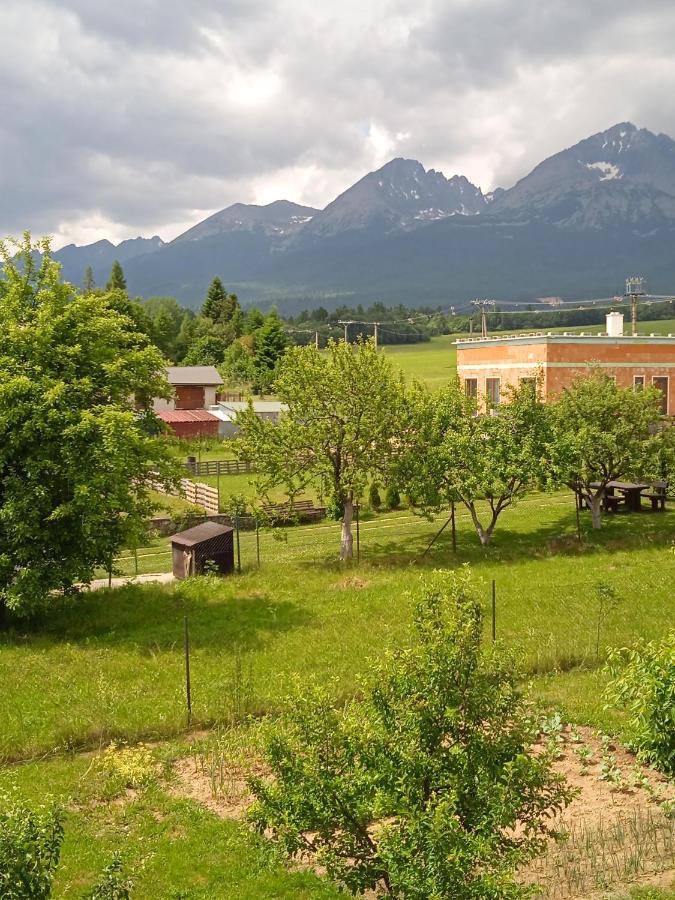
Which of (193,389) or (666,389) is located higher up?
(193,389)

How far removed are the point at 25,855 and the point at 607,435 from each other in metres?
28.0

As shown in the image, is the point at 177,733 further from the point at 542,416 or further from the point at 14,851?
the point at 542,416

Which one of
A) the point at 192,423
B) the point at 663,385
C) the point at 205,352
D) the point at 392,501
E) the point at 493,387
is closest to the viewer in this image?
the point at 392,501

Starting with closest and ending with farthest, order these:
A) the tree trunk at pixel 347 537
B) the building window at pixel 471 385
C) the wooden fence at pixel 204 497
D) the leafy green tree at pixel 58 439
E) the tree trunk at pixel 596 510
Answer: the leafy green tree at pixel 58 439, the tree trunk at pixel 347 537, the tree trunk at pixel 596 510, the wooden fence at pixel 204 497, the building window at pixel 471 385

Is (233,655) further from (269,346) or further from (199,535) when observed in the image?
(269,346)

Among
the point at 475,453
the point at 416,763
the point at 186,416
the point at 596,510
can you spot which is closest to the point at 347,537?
the point at 475,453

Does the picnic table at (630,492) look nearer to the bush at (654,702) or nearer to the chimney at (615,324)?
the chimney at (615,324)

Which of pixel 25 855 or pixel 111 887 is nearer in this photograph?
pixel 25 855

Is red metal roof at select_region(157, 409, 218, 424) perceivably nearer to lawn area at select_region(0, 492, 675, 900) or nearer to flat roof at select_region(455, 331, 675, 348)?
flat roof at select_region(455, 331, 675, 348)

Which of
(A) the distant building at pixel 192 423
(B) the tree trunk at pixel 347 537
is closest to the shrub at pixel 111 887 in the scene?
(B) the tree trunk at pixel 347 537

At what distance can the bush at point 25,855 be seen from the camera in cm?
643

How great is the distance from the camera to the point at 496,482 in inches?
1136

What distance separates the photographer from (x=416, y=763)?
328 inches

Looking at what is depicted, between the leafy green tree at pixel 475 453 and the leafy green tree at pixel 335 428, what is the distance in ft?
3.79
